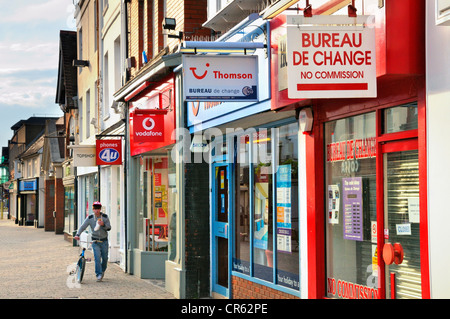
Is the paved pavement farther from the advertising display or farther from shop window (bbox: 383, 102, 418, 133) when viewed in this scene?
shop window (bbox: 383, 102, 418, 133)

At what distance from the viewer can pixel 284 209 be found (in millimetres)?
8945

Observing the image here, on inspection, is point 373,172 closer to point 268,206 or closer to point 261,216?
point 268,206

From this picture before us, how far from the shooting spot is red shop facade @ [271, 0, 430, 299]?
19.2ft

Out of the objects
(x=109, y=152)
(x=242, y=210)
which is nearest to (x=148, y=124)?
(x=242, y=210)

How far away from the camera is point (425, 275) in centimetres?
567

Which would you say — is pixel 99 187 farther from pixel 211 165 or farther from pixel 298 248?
pixel 298 248

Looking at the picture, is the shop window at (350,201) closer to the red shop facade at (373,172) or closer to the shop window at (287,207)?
the red shop facade at (373,172)

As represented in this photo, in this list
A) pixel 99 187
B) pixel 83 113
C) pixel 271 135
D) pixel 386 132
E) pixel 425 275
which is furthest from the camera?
pixel 83 113

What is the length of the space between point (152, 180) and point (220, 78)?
7578 millimetres

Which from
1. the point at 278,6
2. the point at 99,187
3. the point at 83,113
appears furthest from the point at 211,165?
the point at 83,113

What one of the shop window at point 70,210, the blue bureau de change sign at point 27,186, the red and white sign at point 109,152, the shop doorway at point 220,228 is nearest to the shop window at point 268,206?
the shop doorway at point 220,228

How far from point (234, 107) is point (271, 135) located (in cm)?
80

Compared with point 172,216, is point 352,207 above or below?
above

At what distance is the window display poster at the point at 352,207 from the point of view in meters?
7.01
